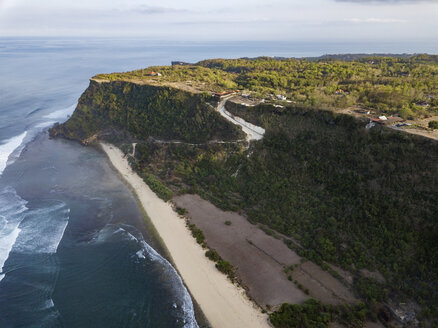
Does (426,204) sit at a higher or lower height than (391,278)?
higher

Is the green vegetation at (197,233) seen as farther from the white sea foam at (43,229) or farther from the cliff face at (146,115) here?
the cliff face at (146,115)

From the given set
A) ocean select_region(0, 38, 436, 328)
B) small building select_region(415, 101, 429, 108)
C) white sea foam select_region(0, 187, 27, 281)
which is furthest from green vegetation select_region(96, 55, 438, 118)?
white sea foam select_region(0, 187, 27, 281)

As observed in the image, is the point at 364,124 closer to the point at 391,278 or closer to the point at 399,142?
the point at 399,142

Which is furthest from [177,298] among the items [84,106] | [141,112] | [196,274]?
[84,106]

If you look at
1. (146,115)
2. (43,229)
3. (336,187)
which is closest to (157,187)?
(43,229)

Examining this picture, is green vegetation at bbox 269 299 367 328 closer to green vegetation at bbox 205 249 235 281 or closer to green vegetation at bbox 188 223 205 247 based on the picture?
green vegetation at bbox 205 249 235 281

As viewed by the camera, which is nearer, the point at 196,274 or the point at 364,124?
the point at 196,274
